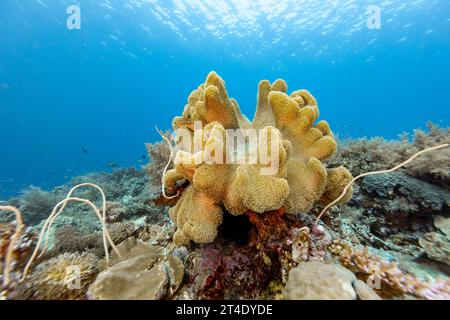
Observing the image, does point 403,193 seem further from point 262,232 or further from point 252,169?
point 252,169

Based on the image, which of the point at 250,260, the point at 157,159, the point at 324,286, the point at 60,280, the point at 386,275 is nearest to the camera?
the point at 324,286

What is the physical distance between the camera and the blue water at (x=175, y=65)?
29766mm

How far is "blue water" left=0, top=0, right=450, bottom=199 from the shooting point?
2977 centimetres

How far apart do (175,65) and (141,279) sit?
210 feet

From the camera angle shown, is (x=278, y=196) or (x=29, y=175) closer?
(x=278, y=196)

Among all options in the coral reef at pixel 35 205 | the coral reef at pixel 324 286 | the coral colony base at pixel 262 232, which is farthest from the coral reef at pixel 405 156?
the coral reef at pixel 35 205

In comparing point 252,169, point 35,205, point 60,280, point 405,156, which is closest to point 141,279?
point 60,280

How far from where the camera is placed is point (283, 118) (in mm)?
2506

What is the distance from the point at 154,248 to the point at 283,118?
2.31 m

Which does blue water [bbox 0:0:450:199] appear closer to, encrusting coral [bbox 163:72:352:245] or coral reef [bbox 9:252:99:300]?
encrusting coral [bbox 163:72:352:245]

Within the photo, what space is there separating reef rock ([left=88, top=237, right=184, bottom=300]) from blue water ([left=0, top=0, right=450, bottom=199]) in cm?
334

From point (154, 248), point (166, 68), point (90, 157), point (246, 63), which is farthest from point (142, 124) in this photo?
point (154, 248)

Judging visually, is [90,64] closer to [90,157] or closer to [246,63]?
[246,63]

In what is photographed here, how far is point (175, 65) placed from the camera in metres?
58.4
